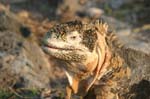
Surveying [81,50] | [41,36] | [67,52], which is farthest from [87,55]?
[41,36]

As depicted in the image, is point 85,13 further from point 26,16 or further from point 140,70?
point 140,70

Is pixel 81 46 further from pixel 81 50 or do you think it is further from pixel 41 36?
pixel 41 36

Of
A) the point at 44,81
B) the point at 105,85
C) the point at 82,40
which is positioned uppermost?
the point at 82,40

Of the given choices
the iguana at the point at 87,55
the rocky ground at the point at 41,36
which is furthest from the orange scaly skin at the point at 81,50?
the rocky ground at the point at 41,36

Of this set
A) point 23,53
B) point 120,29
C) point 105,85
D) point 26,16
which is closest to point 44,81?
point 23,53

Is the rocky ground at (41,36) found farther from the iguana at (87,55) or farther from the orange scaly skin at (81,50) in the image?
the orange scaly skin at (81,50)

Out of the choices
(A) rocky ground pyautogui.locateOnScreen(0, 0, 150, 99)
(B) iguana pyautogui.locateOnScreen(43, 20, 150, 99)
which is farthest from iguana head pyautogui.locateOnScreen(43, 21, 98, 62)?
(A) rocky ground pyautogui.locateOnScreen(0, 0, 150, 99)

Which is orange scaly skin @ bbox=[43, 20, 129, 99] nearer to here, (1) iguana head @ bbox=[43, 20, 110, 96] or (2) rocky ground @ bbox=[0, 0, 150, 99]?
(1) iguana head @ bbox=[43, 20, 110, 96]
